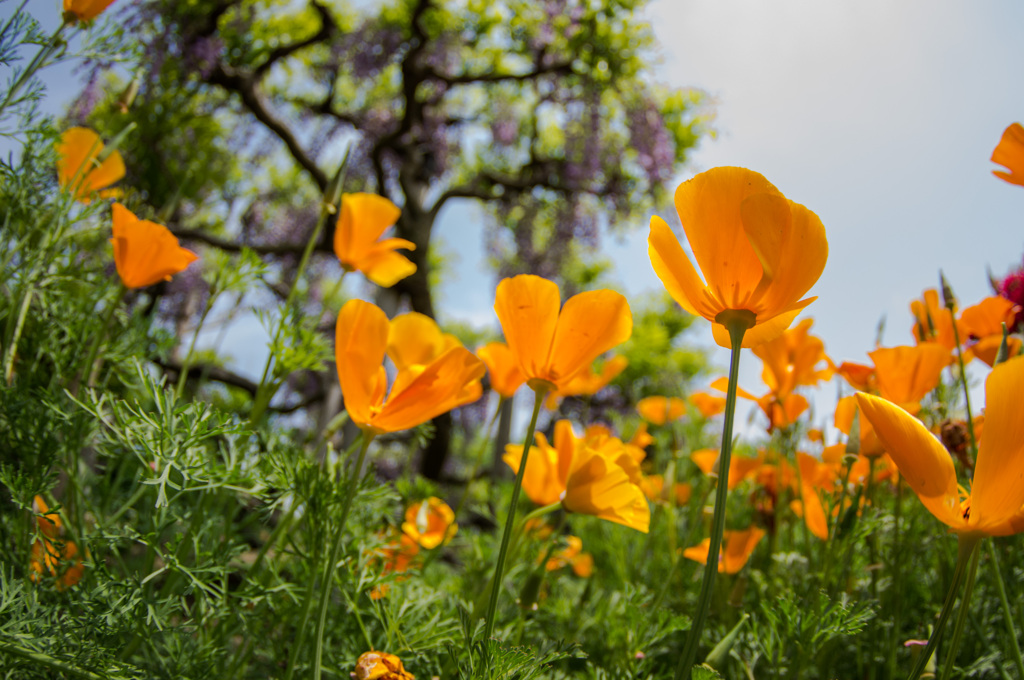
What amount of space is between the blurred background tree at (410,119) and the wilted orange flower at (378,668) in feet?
13.0

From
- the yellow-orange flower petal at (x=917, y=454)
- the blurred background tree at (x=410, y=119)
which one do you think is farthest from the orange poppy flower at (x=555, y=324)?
the blurred background tree at (x=410, y=119)

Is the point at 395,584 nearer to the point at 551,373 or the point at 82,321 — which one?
the point at 551,373

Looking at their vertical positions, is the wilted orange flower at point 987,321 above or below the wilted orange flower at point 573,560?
above

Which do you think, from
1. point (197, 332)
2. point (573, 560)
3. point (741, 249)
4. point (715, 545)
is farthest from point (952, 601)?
point (197, 332)

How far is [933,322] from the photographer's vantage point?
0.90 m

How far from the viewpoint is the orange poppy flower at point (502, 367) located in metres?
0.74

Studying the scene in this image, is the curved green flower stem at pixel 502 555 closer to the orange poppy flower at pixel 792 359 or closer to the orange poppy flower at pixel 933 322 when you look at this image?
the orange poppy flower at pixel 792 359

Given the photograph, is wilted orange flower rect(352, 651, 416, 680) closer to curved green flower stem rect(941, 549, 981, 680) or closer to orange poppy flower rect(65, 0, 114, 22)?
curved green flower stem rect(941, 549, 981, 680)

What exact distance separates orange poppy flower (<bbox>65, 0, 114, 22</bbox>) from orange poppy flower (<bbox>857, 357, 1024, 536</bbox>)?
38.2 inches

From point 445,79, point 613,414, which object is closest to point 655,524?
point 613,414

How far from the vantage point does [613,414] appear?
2262 mm

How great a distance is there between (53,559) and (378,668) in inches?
20.5

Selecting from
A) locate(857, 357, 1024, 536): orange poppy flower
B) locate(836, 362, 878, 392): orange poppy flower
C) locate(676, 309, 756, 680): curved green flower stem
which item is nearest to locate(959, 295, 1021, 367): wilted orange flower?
locate(836, 362, 878, 392): orange poppy flower

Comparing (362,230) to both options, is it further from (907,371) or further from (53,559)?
(907,371)
